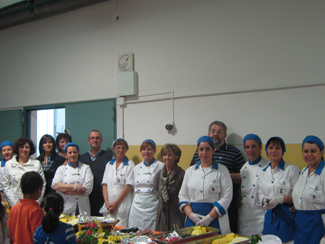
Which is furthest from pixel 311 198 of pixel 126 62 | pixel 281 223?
pixel 126 62

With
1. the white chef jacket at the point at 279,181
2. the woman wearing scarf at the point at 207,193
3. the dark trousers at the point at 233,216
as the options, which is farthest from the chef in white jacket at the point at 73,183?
the white chef jacket at the point at 279,181

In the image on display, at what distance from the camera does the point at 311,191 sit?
2402 millimetres

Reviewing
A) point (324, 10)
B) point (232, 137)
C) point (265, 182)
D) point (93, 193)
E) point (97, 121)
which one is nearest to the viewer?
point (265, 182)

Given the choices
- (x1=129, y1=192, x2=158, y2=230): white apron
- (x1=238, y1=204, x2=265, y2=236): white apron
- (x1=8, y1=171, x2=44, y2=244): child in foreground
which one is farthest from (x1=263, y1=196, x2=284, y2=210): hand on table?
(x1=8, y1=171, x2=44, y2=244): child in foreground

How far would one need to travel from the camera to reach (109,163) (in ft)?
12.4

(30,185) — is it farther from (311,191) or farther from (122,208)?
(311,191)

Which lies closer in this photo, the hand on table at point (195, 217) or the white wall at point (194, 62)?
the hand on table at point (195, 217)

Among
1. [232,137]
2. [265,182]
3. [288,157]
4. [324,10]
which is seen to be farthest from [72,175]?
[324,10]

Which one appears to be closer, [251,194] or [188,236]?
[188,236]

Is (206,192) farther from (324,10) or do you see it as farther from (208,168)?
(324,10)

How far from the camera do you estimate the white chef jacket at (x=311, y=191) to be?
237 centimetres

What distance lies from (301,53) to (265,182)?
1.54 m

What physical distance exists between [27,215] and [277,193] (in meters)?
2.11

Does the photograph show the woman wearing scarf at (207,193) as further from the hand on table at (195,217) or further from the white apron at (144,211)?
the white apron at (144,211)
